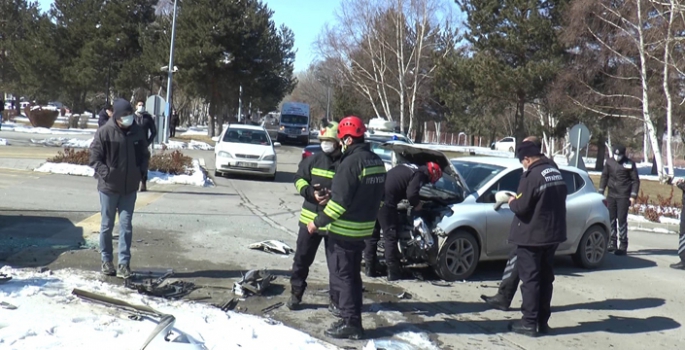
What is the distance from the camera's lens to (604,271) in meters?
10.3

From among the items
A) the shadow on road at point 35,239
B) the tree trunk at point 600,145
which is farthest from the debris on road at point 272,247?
the tree trunk at point 600,145

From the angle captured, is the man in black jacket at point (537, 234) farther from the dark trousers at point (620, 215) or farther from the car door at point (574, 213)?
the dark trousers at point (620, 215)

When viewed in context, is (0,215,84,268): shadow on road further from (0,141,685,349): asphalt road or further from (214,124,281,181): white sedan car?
(214,124,281,181): white sedan car

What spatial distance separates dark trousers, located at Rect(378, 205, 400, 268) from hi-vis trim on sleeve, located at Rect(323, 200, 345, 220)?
7.66 feet

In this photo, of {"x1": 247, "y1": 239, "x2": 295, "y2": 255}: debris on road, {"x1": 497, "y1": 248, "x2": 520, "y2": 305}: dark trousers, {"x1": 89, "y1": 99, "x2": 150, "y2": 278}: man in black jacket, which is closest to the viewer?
{"x1": 89, "y1": 99, "x2": 150, "y2": 278}: man in black jacket

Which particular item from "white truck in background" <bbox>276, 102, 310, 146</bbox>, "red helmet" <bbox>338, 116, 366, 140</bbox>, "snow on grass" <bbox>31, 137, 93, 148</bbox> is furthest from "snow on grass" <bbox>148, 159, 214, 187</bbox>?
"white truck in background" <bbox>276, 102, 310, 146</bbox>

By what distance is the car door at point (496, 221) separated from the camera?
347 inches

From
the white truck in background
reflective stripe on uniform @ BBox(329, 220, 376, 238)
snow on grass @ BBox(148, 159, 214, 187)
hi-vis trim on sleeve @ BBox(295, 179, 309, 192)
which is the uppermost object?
the white truck in background

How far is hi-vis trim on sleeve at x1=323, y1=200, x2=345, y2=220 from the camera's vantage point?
5.84 m

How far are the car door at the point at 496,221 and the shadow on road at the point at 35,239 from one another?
5196 mm

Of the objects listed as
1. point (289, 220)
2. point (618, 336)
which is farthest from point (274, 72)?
point (618, 336)

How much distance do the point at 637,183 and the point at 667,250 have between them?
7.96 feet

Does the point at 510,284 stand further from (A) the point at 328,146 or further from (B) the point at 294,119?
(B) the point at 294,119

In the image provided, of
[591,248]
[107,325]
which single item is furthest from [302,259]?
[591,248]
